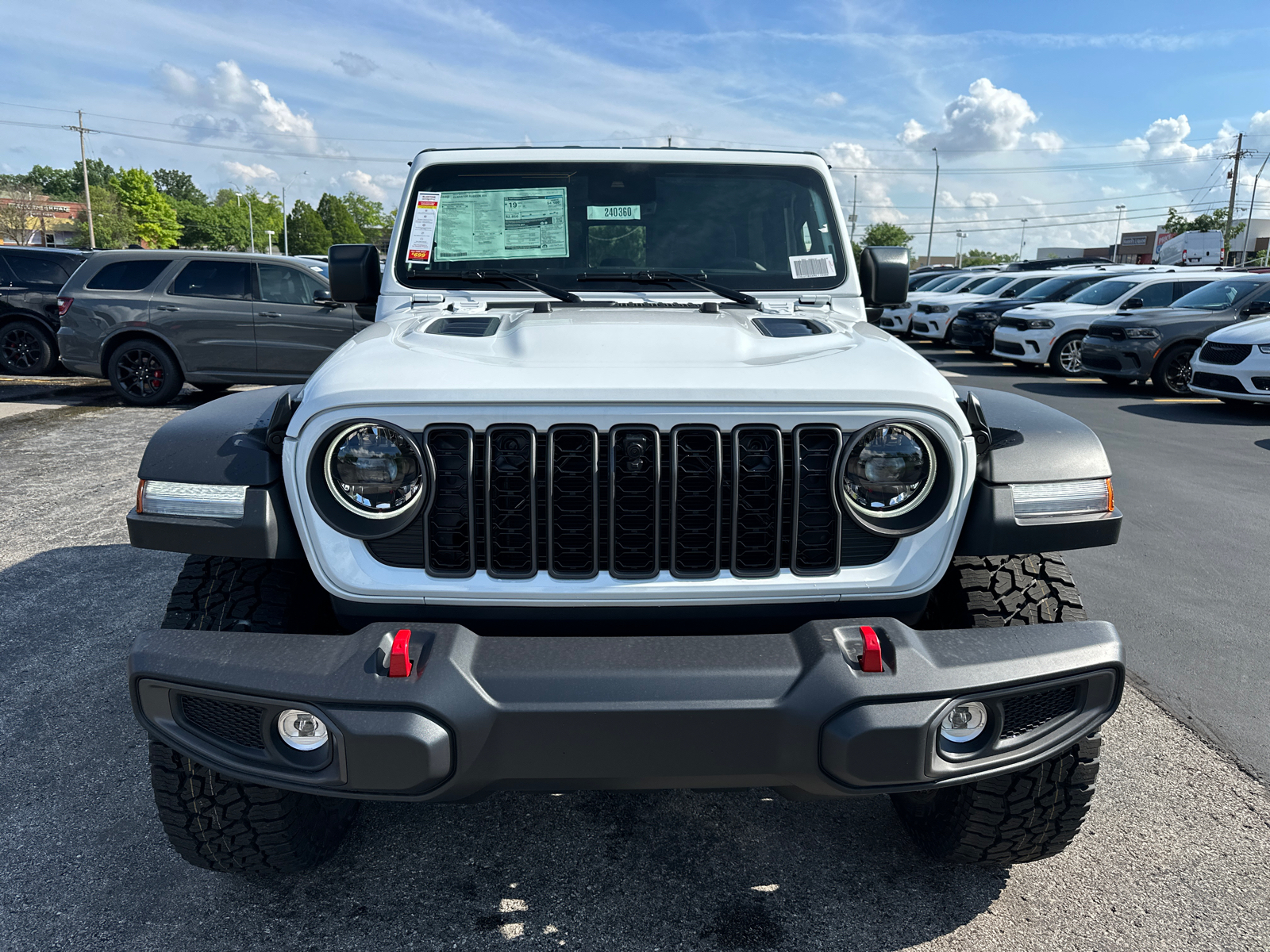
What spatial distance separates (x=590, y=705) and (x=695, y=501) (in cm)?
51

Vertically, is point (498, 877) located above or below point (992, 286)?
below

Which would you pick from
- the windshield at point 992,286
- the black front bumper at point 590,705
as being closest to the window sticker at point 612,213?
the black front bumper at point 590,705

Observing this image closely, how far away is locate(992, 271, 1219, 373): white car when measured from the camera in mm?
13746

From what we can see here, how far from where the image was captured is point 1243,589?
4.59 metres

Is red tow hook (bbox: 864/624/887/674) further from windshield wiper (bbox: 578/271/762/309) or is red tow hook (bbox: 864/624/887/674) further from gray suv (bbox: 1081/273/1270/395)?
gray suv (bbox: 1081/273/1270/395)

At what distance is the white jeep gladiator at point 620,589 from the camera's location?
172 cm

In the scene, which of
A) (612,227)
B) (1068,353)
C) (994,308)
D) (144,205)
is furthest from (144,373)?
(144,205)

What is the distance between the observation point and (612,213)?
324cm

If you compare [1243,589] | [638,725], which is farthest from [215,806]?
[1243,589]

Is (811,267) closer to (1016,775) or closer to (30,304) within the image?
(1016,775)

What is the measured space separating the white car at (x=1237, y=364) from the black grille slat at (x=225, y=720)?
1131 cm

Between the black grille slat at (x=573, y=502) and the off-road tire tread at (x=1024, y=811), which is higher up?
the black grille slat at (x=573, y=502)

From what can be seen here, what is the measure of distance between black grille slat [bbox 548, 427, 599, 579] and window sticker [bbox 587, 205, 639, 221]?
1552mm

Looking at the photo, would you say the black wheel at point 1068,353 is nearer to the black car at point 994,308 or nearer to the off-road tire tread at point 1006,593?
the black car at point 994,308
